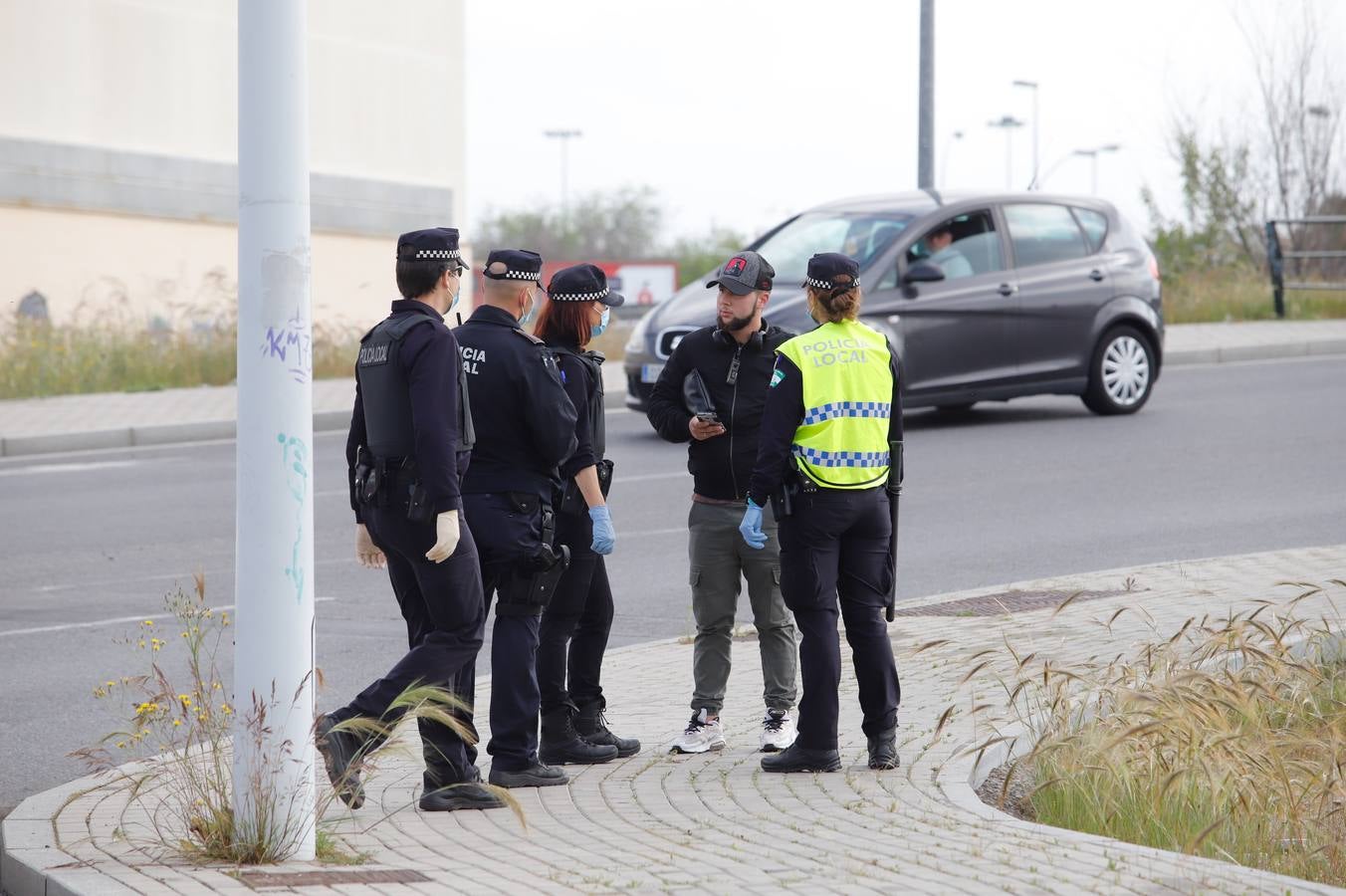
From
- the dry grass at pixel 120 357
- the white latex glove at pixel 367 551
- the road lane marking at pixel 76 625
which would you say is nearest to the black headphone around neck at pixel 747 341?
the white latex glove at pixel 367 551

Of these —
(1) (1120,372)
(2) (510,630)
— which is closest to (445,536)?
(2) (510,630)

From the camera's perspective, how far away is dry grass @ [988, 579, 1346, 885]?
580 cm

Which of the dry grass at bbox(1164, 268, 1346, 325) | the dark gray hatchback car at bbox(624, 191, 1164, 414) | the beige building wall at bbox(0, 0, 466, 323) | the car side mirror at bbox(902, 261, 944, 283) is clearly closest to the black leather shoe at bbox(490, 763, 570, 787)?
the dark gray hatchback car at bbox(624, 191, 1164, 414)

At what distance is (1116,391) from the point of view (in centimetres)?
1641

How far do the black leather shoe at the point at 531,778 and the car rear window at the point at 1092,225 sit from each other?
1125 centimetres

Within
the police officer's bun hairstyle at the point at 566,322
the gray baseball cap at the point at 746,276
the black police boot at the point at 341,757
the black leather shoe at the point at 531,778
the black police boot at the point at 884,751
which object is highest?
the gray baseball cap at the point at 746,276

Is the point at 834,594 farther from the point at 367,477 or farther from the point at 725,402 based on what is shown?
the point at 367,477

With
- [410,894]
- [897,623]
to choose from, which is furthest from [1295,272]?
[410,894]

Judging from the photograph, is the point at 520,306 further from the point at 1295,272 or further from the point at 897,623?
the point at 1295,272

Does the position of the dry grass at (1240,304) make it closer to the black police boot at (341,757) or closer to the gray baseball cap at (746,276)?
the gray baseball cap at (746,276)

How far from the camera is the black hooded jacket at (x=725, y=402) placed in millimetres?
6840

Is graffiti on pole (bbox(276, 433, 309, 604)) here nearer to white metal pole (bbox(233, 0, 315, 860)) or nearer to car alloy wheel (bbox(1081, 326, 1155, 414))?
white metal pole (bbox(233, 0, 315, 860))

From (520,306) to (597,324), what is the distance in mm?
372

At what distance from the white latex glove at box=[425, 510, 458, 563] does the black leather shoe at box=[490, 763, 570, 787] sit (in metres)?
0.97
